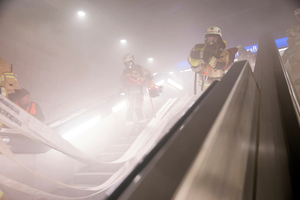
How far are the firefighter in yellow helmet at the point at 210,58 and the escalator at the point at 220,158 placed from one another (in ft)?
7.09

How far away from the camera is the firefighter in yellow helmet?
10.0ft

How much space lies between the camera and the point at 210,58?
3.06m

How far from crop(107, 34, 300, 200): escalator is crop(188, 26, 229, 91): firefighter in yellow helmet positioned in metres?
2.16

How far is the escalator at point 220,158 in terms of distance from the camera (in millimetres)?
276

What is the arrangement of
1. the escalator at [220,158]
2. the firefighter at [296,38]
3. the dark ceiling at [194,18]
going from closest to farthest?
the escalator at [220,158], the firefighter at [296,38], the dark ceiling at [194,18]

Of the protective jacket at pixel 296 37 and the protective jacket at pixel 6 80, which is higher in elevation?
the protective jacket at pixel 296 37

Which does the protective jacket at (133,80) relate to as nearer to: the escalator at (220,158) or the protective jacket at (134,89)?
the protective jacket at (134,89)

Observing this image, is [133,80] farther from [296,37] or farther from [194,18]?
[194,18]

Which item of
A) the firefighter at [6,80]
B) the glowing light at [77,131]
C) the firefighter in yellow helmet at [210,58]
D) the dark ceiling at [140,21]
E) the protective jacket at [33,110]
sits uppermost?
the dark ceiling at [140,21]

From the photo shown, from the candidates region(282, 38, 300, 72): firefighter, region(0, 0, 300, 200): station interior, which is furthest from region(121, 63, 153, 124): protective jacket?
region(282, 38, 300, 72): firefighter

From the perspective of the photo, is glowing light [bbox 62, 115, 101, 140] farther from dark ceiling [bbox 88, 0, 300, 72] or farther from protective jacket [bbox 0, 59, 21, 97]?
dark ceiling [bbox 88, 0, 300, 72]

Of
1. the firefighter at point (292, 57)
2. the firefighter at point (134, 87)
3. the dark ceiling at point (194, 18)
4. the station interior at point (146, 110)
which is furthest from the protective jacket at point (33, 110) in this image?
the firefighter at point (292, 57)

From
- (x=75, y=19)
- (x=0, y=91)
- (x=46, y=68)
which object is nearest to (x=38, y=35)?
(x=46, y=68)

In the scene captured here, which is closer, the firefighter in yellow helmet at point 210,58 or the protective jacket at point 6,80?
the protective jacket at point 6,80
